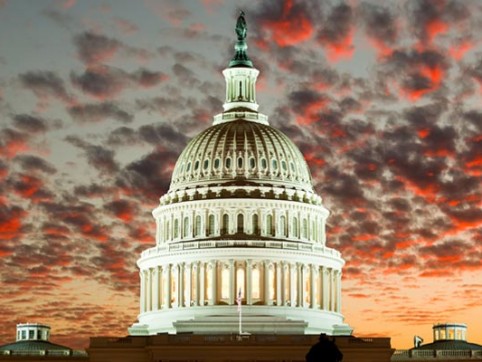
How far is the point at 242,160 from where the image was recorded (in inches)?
5300

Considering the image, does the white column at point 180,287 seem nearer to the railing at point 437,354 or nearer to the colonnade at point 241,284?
the colonnade at point 241,284

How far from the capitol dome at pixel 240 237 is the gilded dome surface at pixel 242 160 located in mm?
111

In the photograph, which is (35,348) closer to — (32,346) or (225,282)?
(32,346)

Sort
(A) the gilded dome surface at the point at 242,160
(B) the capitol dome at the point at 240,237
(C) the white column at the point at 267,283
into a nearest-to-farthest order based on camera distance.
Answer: (C) the white column at the point at 267,283
(B) the capitol dome at the point at 240,237
(A) the gilded dome surface at the point at 242,160

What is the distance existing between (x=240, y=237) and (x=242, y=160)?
9.45 metres

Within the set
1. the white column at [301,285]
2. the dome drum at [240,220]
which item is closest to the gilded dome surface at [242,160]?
the dome drum at [240,220]

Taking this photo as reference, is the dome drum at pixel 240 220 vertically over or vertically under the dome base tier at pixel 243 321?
over

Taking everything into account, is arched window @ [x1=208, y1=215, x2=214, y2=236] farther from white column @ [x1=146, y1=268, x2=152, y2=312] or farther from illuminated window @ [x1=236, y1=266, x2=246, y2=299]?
white column @ [x1=146, y1=268, x2=152, y2=312]

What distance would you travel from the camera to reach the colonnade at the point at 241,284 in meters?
128

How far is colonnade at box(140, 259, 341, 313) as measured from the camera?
128 metres

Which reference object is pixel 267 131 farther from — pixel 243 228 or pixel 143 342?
pixel 143 342

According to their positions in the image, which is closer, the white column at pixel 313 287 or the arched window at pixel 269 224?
the white column at pixel 313 287

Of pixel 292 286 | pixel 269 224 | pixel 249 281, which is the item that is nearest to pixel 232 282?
pixel 249 281

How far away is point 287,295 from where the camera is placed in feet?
421
